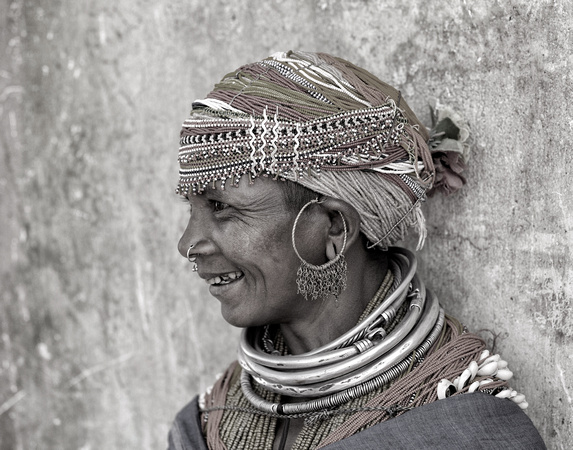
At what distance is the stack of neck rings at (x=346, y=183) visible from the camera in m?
2.17

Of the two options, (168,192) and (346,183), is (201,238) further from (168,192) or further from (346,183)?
(168,192)

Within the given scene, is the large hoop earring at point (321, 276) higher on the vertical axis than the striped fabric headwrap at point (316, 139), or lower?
lower

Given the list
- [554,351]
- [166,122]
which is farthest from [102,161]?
[554,351]

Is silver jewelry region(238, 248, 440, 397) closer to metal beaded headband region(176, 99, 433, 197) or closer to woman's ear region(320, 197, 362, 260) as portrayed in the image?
woman's ear region(320, 197, 362, 260)

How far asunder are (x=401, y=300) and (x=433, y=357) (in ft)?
0.69

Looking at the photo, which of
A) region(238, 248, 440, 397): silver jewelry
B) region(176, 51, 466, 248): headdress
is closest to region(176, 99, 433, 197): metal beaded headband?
region(176, 51, 466, 248): headdress

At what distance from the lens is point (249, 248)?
7.32ft

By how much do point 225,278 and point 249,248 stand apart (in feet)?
0.55

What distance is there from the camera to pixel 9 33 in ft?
14.2

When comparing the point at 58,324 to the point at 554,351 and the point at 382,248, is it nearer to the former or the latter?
the point at 382,248

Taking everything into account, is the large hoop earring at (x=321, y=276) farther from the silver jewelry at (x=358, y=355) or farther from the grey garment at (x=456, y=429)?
the grey garment at (x=456, y=429)

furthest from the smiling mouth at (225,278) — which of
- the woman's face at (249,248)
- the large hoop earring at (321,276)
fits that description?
the large hoop earring at (321,276)

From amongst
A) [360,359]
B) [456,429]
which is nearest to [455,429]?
[456,429]

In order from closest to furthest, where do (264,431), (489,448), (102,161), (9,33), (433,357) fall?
(489,448), (433,357), (264,431), (102,161), (9,33)
